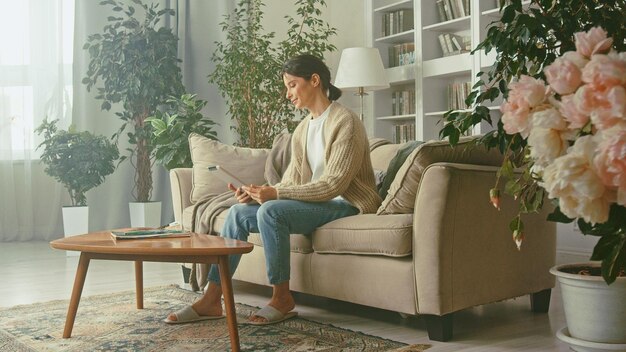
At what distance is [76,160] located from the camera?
511 cm

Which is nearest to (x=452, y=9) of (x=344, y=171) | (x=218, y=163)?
(x=218, y=163)

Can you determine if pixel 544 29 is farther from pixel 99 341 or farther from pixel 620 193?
pixel 99 341

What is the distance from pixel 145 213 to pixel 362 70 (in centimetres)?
184

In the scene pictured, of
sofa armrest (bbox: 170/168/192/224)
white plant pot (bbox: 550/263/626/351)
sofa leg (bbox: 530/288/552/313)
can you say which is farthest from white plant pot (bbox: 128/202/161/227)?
white plant pot (bbox: 550/263/626/351)

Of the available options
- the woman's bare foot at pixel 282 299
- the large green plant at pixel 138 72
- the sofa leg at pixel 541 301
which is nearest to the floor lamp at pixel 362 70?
the large green plant at pixel 138 72

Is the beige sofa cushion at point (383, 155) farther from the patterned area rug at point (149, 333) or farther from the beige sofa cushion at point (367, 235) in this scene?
the patterned area rug at point (149, 333)

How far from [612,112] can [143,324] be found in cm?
244

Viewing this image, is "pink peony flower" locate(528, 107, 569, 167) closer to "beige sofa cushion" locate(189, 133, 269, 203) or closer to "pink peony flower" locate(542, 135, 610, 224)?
"pink peony flower" locate(542, 135, 610, 224)

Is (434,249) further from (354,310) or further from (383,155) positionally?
(383,155)

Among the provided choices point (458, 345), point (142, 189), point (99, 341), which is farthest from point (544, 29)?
point (142, 189)

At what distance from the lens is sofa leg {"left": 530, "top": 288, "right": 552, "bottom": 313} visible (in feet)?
9.82

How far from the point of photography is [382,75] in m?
5.50

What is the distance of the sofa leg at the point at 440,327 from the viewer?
2.51 meters

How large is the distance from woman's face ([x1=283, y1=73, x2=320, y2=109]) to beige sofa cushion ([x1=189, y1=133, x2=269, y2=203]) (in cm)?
79
